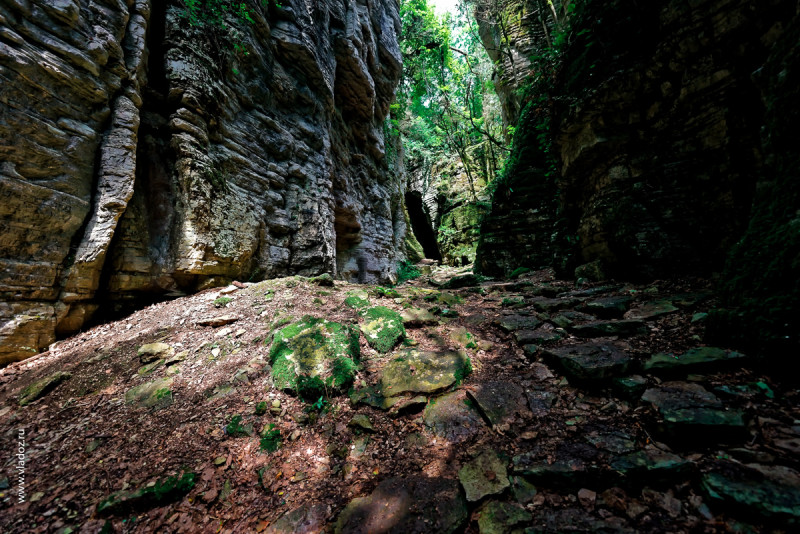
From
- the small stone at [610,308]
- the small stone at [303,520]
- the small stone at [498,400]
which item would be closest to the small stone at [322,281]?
the small stone at [498,400]

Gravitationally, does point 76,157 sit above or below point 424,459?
above

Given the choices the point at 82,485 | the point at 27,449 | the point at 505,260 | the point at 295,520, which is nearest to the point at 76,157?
the point at 27,449

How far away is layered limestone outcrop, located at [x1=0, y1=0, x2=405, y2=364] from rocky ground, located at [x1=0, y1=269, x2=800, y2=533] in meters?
1.28

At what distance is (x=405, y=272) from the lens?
616 inches

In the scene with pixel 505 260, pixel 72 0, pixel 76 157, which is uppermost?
pixel 72 0

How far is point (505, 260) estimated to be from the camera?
34.9ft

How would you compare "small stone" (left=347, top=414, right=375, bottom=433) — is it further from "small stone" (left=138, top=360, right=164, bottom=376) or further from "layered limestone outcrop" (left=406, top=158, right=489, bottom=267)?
"layered limestone outcrop" (left=406, top=158, right=489, bottom=267)

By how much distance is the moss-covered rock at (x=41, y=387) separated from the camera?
2973 mm

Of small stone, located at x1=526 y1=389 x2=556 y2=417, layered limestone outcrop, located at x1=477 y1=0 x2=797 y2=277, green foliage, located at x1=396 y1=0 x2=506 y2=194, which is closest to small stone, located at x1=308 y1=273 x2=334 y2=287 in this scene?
small stone, located at x1=526 y1=389 x2=556 y2=417

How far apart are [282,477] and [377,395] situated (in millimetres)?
1102

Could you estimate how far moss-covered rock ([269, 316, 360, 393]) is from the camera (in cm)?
308

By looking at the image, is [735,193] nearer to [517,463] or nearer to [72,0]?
[517,463]

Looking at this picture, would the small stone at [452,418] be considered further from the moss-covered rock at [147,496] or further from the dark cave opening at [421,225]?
the dark cave opening at [421,225]

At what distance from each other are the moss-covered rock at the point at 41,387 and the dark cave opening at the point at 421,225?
2083cm
